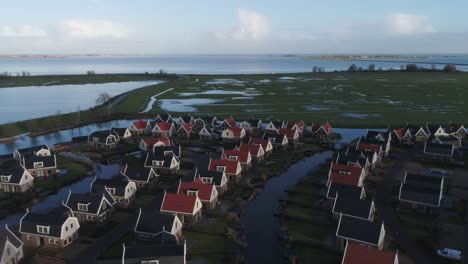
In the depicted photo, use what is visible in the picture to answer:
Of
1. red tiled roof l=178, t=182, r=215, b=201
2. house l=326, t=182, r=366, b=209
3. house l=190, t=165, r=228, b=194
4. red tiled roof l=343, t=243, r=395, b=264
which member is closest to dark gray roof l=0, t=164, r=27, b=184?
red tiled roof l=178, t=182, r=215, b=201

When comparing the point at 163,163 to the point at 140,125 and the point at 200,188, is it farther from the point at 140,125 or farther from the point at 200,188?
the point at 140,125

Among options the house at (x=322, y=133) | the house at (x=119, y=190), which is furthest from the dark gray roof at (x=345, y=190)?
the house at (x=322, y=133)

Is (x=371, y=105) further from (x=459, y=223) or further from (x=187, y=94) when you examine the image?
(x=459, y=223)

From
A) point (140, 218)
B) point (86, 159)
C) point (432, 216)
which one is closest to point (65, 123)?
point (86, 159)

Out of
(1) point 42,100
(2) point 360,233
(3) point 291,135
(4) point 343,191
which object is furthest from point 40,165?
(1) point 42,100

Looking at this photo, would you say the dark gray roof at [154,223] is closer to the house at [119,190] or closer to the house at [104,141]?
the house at [119,190]

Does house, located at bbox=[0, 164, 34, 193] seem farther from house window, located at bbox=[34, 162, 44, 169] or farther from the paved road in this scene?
the paved road
